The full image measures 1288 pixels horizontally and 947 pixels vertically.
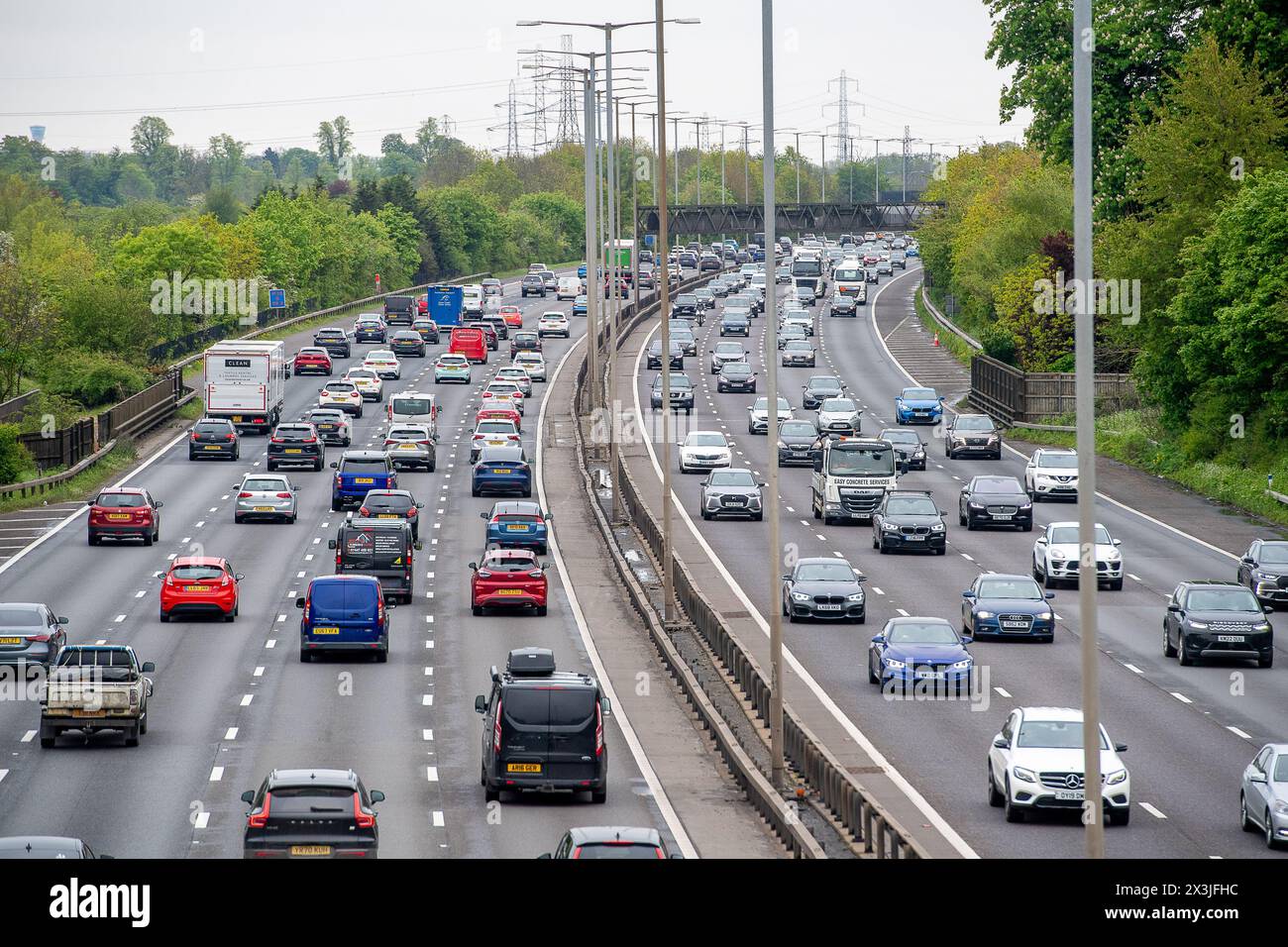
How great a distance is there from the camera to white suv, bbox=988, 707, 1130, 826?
91.4 ft

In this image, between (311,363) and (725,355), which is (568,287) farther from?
(311,363)

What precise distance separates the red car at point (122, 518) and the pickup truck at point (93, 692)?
22685mm

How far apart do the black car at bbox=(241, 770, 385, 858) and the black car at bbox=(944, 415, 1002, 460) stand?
53.1 m

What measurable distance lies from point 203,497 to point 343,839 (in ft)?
142

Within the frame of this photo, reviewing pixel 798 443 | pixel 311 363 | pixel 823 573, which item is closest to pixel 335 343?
pixel 311 363

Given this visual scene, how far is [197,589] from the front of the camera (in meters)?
45.0

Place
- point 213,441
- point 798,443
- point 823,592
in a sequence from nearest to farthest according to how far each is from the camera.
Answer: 1. point 823,592
2. point 798,443
3. point 213,441

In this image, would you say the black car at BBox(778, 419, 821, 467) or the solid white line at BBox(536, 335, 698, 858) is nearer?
the solid white line at BBox(536, 335, 698, 858)

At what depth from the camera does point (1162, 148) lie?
240ft

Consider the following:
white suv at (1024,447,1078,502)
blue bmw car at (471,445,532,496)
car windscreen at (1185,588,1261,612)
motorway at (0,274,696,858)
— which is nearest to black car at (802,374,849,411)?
white suv at (1024,447,1078,502)

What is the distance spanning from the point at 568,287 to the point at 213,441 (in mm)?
87579

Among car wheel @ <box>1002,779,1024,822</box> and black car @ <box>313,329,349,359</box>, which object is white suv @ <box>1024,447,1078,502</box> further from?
black car @ <box>313,329,349,359</box>

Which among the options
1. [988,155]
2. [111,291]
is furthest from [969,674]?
[988,155]

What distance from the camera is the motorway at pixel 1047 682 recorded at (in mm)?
28297
